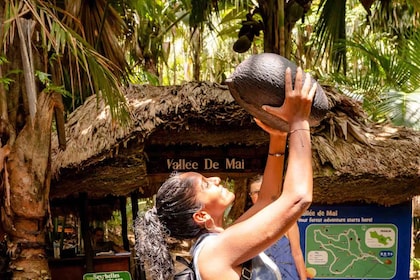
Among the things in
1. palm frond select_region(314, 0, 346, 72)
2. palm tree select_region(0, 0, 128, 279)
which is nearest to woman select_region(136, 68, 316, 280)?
palm tree select_region(0, 0, 128, 279)

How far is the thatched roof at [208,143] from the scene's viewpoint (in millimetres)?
5160

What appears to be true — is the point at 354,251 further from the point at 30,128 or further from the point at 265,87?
the point at 265,87

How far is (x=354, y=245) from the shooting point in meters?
5.48

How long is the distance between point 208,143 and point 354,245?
1560mm

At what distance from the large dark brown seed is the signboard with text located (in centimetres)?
344

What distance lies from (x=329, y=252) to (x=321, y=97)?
362 cm

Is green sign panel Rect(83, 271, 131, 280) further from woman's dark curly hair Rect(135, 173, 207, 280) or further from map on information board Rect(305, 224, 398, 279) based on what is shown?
woman's dark curly hair Rect(135, 173, 207, 280)

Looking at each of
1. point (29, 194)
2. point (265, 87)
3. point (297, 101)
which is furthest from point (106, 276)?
point (297, 101)

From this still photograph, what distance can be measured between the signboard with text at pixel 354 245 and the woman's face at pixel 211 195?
3.55 m

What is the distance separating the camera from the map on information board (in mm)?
5445

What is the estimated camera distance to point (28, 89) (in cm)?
401

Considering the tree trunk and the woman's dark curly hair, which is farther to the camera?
the tree trunk

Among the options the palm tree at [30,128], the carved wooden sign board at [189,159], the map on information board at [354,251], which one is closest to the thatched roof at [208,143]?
the carved wooden sign board at [189,159]

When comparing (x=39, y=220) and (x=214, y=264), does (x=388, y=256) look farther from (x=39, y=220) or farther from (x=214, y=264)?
(x=214, y=264)
